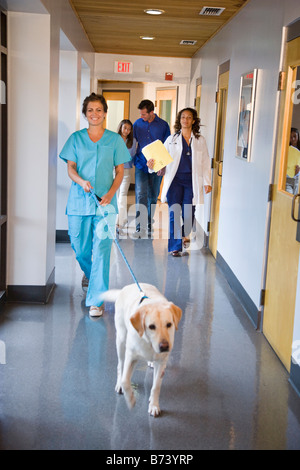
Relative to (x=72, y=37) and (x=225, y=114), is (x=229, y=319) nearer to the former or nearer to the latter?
(x=225, y=114)

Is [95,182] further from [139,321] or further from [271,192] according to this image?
[139,321]

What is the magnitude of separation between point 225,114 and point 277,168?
104 inches

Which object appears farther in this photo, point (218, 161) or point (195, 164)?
point (218, 161)

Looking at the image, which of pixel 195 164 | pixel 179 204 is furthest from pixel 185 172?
pixel 179 204

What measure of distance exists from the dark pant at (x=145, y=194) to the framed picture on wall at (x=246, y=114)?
2.42m

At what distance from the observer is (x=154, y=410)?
9.21ft

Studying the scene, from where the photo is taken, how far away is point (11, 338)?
3.74 meters

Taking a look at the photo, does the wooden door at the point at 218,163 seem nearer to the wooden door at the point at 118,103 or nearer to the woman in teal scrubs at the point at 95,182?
the woman in teal scrubs at the point at 95,182

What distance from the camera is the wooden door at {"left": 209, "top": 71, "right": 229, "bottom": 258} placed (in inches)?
249

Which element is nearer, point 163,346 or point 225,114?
point 163,346

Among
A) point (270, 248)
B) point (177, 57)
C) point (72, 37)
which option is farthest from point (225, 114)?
point (177, 57)

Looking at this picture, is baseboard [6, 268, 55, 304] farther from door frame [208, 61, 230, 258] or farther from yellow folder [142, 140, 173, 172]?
door frame [208, 61, 230, 258]

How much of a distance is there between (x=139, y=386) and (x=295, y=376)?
35.1 inches

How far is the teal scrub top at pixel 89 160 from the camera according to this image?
4203 millimetres
